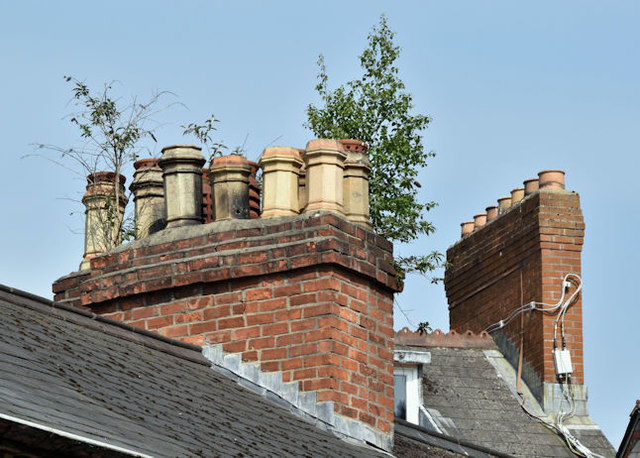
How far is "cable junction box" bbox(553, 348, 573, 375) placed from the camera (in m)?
19.2

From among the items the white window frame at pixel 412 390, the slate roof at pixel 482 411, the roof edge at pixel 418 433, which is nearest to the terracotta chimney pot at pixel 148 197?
the roof edge at pixel 418 433

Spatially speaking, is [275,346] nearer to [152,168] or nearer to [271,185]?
[271,185]

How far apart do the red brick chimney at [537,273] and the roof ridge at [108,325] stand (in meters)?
9.76

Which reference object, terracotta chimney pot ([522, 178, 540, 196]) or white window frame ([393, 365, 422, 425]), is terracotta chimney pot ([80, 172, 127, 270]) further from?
terracotta chimney pot ([522, 178, 540, 196])

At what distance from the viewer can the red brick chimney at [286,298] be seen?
413 inches

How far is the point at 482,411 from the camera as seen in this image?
60.7ft

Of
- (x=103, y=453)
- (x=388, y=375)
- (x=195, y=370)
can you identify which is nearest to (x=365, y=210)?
(x=388, y=375)

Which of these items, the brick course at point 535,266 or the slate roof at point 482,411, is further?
the brick course at point 535,266

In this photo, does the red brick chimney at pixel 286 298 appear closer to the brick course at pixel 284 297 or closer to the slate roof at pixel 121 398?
the brick course at pixel 284 297

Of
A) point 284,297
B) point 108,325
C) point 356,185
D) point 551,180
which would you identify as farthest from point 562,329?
point 108,325

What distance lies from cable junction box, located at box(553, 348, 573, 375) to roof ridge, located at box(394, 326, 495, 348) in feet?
4.35

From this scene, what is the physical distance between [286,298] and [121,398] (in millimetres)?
2960

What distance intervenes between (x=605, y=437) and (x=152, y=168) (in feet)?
30.0

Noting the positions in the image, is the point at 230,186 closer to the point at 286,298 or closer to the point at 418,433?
the point at 286,298
